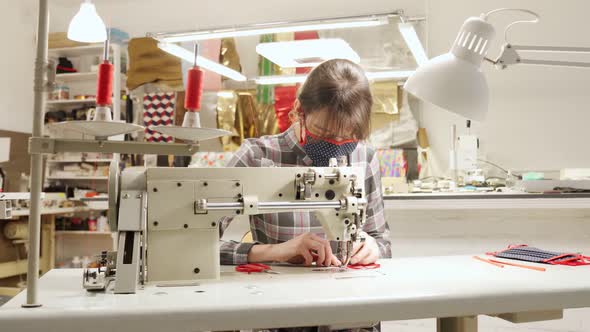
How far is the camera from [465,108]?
110cm

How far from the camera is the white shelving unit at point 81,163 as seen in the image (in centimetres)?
504

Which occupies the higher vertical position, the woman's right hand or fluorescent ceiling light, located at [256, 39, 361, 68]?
fluorescent ceiling light, located at [256, 39, 361, 68]

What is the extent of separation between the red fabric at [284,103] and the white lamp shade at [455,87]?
10.8 ft

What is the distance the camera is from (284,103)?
4430 mm

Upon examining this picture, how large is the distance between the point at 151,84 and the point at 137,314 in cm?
436

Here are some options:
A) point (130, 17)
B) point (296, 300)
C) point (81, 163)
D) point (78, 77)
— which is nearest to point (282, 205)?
point (296, 300)

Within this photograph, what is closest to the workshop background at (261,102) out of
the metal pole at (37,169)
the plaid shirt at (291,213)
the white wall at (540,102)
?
the white wall at (540,102)

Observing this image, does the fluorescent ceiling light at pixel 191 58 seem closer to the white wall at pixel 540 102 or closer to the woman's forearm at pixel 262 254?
the woman's forearm at pixel 262 254

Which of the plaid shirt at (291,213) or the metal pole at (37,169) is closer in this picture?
the metal pole at (37,169)

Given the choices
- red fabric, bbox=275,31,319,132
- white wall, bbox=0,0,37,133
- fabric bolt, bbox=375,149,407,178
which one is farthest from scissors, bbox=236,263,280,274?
white wall, bbox=0,0,37,133

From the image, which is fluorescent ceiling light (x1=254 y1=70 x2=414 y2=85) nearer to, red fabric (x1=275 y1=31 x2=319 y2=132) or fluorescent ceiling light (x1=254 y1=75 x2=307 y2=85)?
fluorescent ceiling light (x1=254 y1=75 x2=307 y2=85)

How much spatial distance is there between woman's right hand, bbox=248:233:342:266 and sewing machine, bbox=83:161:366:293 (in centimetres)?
7

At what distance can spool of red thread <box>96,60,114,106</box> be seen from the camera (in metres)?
1.01

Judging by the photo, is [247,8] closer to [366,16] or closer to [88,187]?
[88,187]
